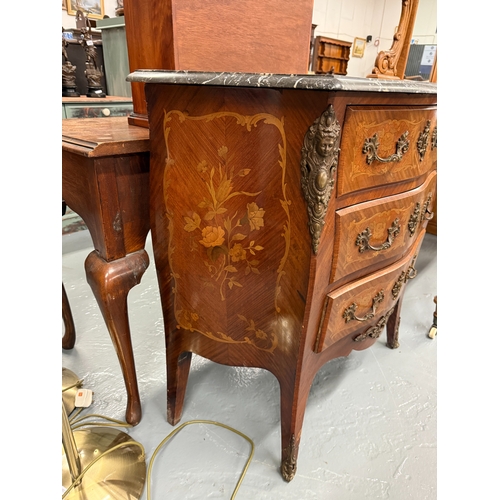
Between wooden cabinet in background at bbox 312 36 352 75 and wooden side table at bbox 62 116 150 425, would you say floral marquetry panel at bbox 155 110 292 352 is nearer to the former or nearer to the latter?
wooden side table at bbox 62 116 150 425

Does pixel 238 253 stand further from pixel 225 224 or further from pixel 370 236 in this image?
pixel 370 236

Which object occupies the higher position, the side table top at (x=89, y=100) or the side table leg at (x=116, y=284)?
the side table top at (x=89, y=100)

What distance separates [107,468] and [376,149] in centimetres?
107

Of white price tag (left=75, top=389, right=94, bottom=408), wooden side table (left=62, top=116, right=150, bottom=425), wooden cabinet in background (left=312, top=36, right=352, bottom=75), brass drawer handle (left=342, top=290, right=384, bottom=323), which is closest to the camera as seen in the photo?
wooden side table (left=62, top=116, right=150, bottom=425)

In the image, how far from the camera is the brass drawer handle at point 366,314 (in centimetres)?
86

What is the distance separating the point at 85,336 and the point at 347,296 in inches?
46.0

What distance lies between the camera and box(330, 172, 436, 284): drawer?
2.41 feet

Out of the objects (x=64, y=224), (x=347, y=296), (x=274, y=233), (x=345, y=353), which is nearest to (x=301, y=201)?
(x=274, y=233)

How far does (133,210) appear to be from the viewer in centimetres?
85

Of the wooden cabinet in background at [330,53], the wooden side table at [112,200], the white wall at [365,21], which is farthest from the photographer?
the white wall at [365,21]

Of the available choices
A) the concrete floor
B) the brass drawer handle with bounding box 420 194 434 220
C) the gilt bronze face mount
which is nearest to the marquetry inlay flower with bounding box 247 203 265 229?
the gilt bronze face mount

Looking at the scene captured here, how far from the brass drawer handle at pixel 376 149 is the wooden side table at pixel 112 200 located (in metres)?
0.48

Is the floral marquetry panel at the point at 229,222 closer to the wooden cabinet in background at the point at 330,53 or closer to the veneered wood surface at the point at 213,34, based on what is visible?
the veneered wood surface at the point at 213,34

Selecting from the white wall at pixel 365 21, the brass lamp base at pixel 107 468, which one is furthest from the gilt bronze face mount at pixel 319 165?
the white wall at pixel 365 21
